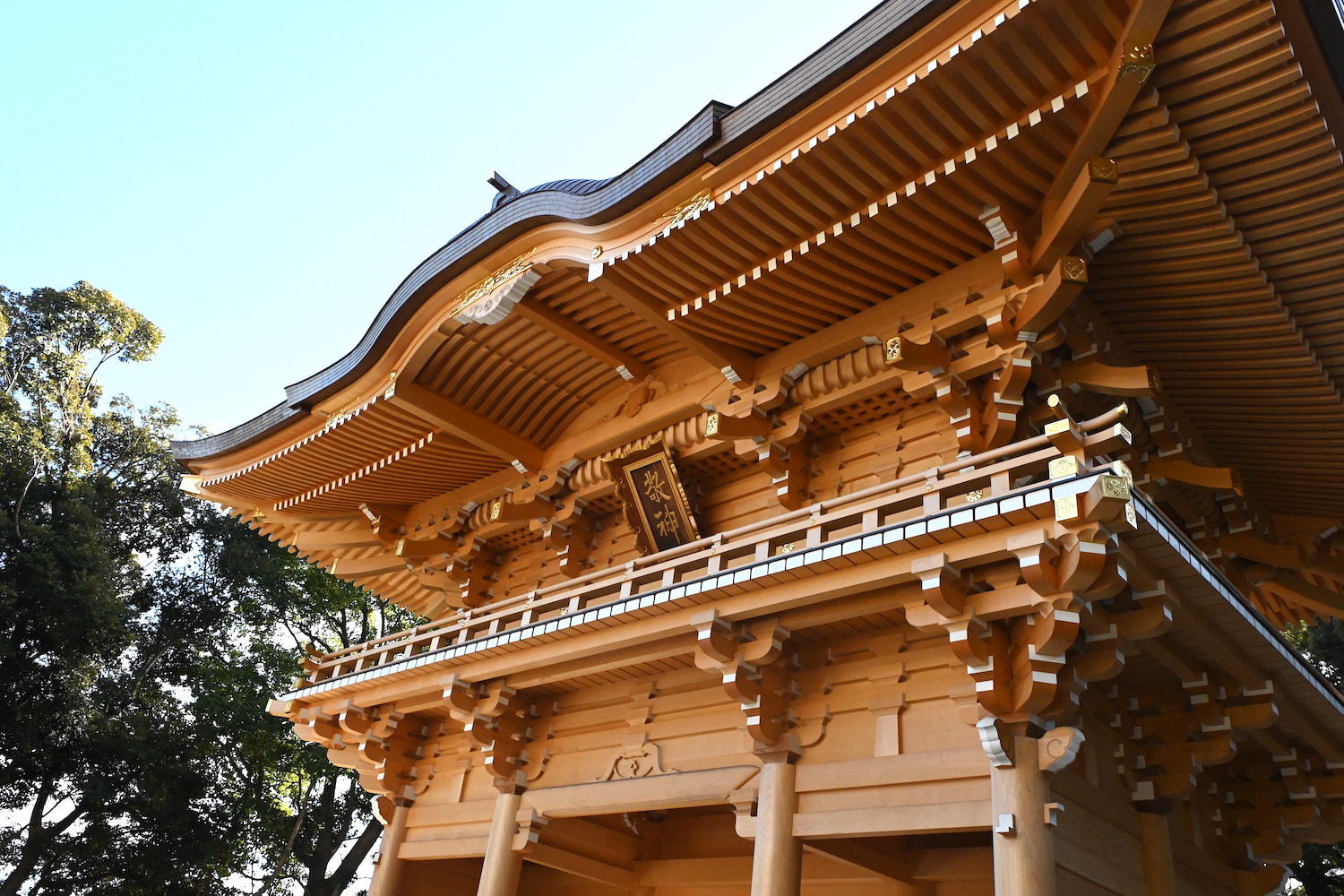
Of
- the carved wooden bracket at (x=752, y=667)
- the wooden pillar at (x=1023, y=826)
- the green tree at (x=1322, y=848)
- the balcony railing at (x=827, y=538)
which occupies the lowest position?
the wooden pillar at (x=1023, y=826)

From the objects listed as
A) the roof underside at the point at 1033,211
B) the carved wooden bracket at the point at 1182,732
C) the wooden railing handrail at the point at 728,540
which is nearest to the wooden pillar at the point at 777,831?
the wooden railing handrail at the point at 728,540

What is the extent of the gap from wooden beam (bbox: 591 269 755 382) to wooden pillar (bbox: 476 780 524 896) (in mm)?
4419

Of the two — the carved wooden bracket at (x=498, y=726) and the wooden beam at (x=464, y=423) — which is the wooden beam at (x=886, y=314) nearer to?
the wooden beam at (x=464, y=423)

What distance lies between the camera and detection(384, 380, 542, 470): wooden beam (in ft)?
33.1

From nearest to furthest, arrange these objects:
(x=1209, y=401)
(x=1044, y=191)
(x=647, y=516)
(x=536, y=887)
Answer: (x=1044, y=191)
(x=1209, y=401)
(x=647, y=516)
(x=536, y=887)

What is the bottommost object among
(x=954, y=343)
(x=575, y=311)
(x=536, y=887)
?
(x=536, y=887)

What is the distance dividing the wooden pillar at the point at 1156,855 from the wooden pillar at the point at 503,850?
5.15 meters

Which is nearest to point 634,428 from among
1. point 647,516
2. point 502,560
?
point 647,516

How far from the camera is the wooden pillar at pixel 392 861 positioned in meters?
9.74

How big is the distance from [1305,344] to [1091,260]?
185 centimetres

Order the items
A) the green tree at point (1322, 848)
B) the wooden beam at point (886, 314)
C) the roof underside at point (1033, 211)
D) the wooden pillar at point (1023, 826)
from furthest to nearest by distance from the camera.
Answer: the green tree at point (1322, 848), the wooden beam at point (886, 314), the roof underside at point (1033, 211), the wooden pillar at point (1023, 826)

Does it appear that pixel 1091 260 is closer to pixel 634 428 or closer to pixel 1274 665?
pixel 1274 665

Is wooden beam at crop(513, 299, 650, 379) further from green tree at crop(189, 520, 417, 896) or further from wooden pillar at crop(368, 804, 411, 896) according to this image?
green tree at crop(189, 520, 417, 896)

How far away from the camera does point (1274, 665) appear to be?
6691 millimetres
